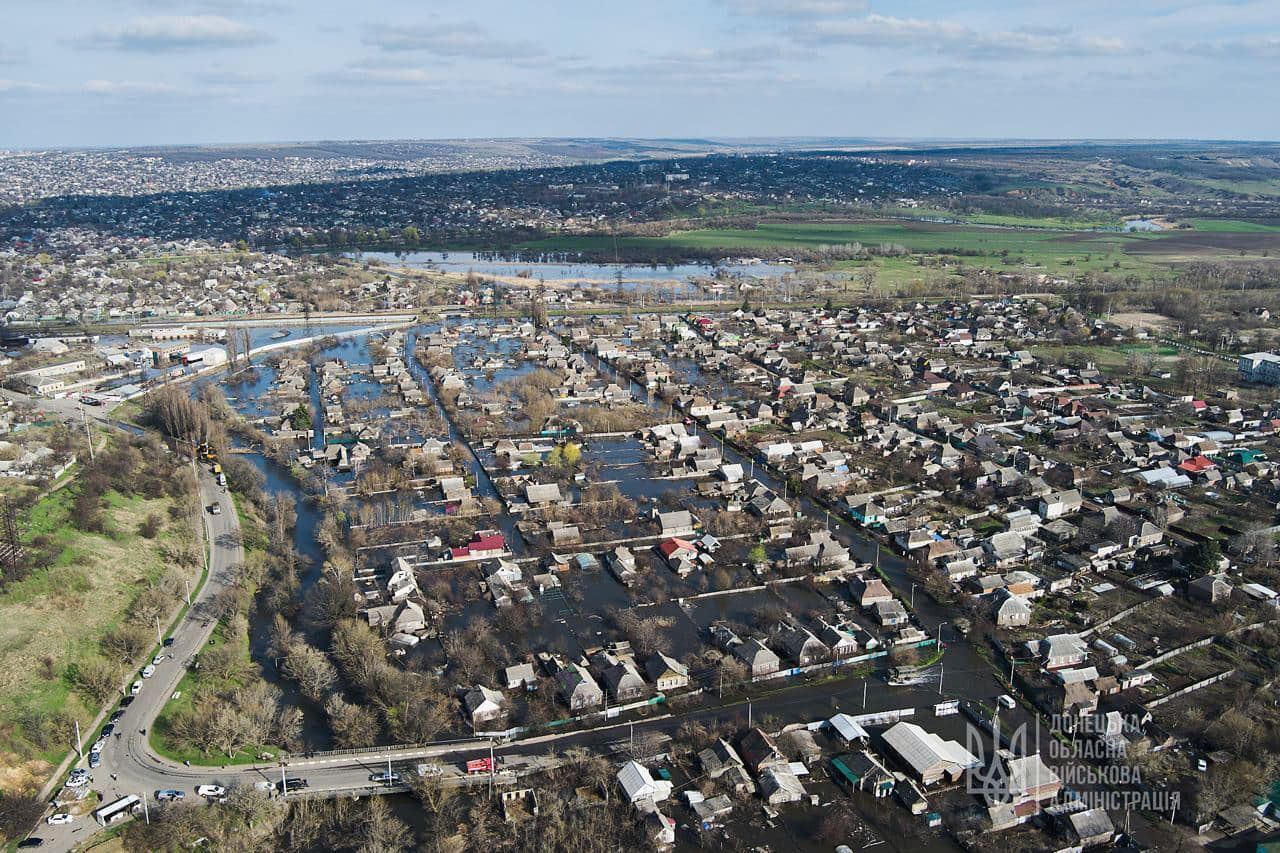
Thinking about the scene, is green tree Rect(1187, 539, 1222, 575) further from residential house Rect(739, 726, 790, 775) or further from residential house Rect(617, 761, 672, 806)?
residential house Rect(617, 761, 672, 806)

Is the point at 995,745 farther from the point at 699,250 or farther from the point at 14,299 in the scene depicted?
the point at 699,250

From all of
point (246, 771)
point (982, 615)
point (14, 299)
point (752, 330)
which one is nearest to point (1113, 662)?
point (982, 615)

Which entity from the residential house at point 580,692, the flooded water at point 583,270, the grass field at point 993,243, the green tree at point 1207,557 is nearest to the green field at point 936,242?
the grass field at point 993,243

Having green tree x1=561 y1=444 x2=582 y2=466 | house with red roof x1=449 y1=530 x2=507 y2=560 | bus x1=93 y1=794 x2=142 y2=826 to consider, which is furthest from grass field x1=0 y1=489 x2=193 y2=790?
green tree x1=561 y1=444 x2=582 y2=466

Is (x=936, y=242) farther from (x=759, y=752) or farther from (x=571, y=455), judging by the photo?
(x=759, y=752)

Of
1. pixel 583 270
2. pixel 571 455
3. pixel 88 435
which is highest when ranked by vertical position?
pixel 583 270

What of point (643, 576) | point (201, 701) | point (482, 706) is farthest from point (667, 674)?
point (201, 701)

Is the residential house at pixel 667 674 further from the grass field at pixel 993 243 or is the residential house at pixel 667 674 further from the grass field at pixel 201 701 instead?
the grass field at pixel 993 243
